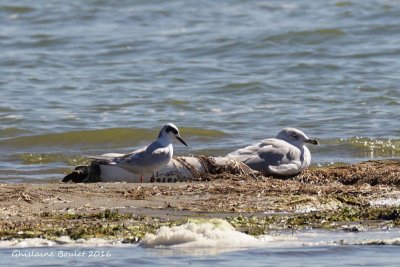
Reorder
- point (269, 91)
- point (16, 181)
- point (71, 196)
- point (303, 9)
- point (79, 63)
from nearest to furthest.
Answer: point (71, 196) → point (16, 181) → point (269, 91) → point (79, 63) → point (303, 9)

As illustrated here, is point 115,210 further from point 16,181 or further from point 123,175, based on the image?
point 16,181

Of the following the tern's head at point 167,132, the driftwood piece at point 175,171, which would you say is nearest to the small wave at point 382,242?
the driftwood piece at point 175,171

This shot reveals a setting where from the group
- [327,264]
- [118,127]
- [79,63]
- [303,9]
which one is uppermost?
[303,9]

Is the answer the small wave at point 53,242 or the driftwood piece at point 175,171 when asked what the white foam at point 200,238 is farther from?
the driftwood piece at point 175,171

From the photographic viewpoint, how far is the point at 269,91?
15.5 meters

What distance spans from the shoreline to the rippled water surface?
2235 mm

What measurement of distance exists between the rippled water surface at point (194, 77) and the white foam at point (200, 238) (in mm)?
4291

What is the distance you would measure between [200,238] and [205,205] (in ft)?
4.25

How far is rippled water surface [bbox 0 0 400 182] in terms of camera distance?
12.7 meters

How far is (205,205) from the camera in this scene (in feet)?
26.3

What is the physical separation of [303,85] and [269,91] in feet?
2.05

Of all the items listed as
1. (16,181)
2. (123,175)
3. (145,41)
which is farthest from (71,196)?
(145,41)

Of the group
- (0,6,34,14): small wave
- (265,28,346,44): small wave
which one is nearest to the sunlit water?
(265,28,346,44): small wave

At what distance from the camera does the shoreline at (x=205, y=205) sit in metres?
7.12
